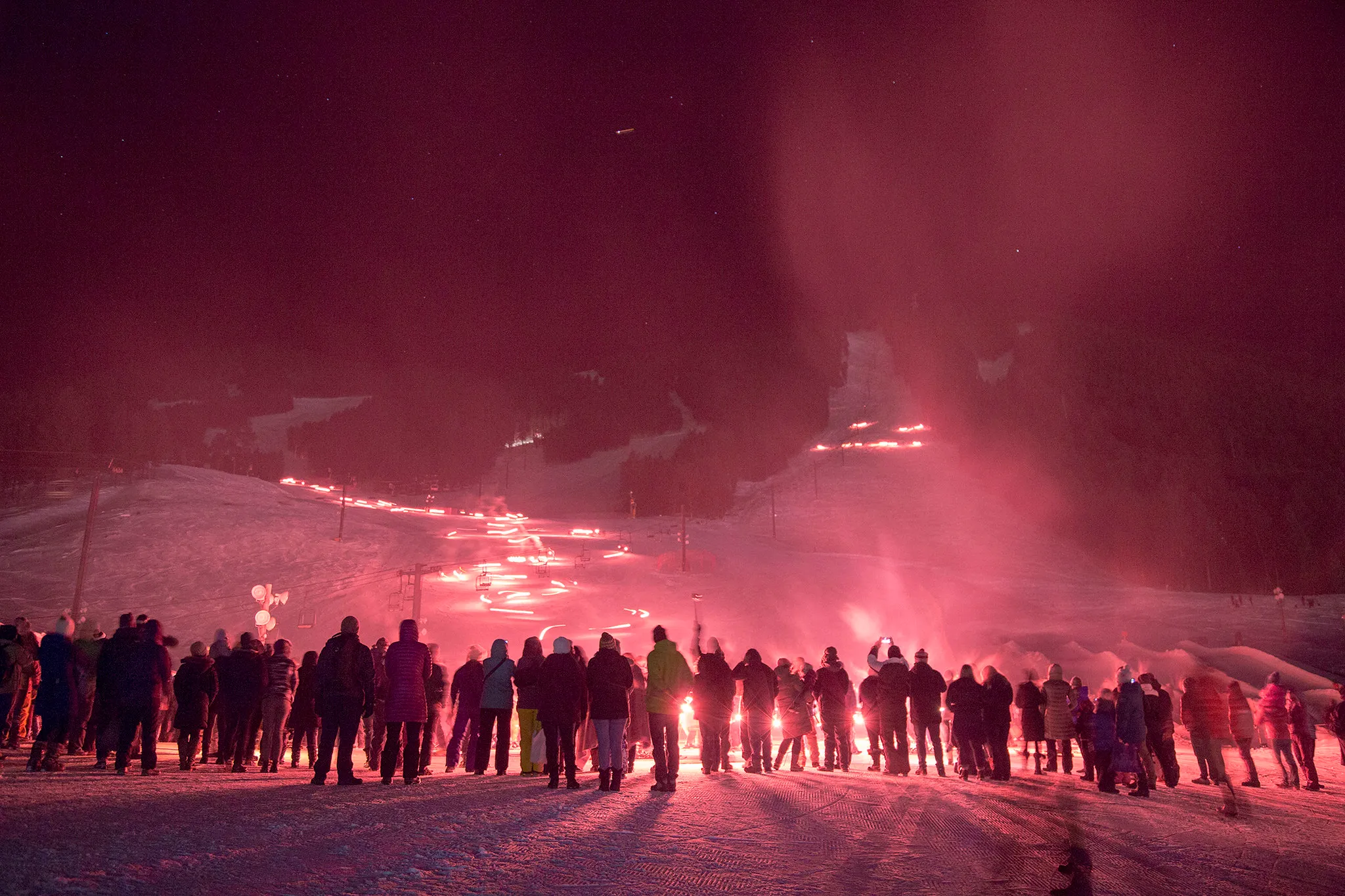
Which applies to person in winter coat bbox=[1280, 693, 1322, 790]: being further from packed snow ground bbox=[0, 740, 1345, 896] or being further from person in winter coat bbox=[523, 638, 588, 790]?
person in winter coat bbox=[523, 638, 588, 790]

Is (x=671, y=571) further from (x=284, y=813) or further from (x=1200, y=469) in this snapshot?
(x=1200, y=469)

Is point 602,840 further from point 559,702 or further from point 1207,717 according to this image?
point 1207,717

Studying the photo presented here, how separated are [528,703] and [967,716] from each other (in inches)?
233

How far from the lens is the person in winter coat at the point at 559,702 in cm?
808

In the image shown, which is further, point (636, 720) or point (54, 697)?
point (636, 720)

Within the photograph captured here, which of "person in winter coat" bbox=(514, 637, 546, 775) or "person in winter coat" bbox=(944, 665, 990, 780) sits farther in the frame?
"person in winter coat" bbox=(944, 665, 990, 780)

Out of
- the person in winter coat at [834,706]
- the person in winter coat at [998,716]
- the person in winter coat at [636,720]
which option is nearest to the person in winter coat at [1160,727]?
the person in winter coat at [998,716]

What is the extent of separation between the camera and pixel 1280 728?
11711 millimetres

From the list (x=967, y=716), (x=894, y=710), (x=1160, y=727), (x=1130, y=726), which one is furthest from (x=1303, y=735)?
(x=894, y=710)

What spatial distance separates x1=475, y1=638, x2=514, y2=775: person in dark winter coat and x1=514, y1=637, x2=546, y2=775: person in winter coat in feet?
0.46

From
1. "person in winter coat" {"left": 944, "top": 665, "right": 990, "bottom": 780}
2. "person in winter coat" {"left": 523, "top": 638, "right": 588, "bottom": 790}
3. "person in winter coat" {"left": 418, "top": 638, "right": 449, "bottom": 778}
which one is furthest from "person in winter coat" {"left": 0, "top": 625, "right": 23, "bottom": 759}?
"person in winter coat" {"left": 944, "top": 665, "right": 990, "bottom": 780}

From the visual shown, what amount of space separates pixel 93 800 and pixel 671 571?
1377 inches

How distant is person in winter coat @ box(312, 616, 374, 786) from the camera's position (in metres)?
7.43

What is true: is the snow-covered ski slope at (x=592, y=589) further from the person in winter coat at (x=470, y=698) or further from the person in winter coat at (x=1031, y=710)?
the person in winter coat at (x=1031, y=710)
